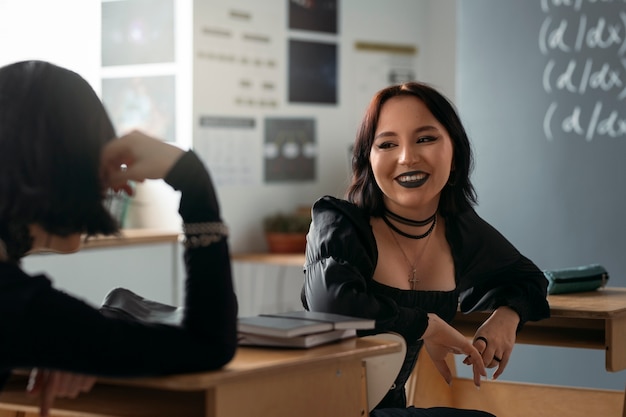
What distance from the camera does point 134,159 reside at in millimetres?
1604

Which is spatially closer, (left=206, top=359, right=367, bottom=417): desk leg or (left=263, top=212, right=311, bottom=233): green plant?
(left=206, top=359, right=367, bottom=417): desk leg

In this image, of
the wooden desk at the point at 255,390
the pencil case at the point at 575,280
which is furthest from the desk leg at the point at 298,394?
the pencil case at the point at 575,280

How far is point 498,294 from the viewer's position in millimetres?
2512

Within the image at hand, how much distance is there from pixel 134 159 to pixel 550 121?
8.81 feet

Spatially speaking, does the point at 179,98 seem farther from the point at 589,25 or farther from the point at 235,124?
the point at 589,25

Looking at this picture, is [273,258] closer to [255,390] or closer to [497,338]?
[497,338]

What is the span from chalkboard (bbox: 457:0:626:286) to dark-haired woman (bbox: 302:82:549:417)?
1.41 meters

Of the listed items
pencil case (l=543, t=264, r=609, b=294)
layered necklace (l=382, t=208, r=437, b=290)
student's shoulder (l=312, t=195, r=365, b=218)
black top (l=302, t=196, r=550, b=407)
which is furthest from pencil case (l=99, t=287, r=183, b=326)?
pencil case (l=543, t=264, r=609, b=294)

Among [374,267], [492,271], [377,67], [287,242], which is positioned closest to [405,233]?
[374,267]

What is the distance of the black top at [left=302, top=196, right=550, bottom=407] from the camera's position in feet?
6.97

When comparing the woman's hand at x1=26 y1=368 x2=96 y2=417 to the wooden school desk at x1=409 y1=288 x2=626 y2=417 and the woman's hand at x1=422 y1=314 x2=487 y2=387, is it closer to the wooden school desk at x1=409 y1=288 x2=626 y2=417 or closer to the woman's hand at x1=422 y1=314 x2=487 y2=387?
the woman's hand at x1=422 y1=314 x2=487 y2=387

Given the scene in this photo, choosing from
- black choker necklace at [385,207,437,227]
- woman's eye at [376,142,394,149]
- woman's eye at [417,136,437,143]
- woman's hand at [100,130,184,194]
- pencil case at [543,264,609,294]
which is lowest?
pencil case at [543,264,609,294]

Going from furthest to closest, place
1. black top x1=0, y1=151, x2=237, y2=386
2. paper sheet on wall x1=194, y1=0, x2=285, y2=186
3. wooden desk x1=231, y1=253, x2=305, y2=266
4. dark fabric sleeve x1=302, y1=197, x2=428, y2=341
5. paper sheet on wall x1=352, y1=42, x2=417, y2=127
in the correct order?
1. paper sheet on wall x1=352, y1=42, x2=417, y2=127
2. paper sheet on wall x1=194, y1=0, x2=285, y2=186
3. wooden desk x1=231, y1=253, x2=305, y2=266
4. dark fabric sleeve x1=302, y1=197, x2=428, y2=341
5. black top x1=0, y1=151, x2=237, y2=386

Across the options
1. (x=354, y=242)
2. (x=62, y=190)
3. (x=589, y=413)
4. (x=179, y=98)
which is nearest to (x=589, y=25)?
(x=589, y=413)
